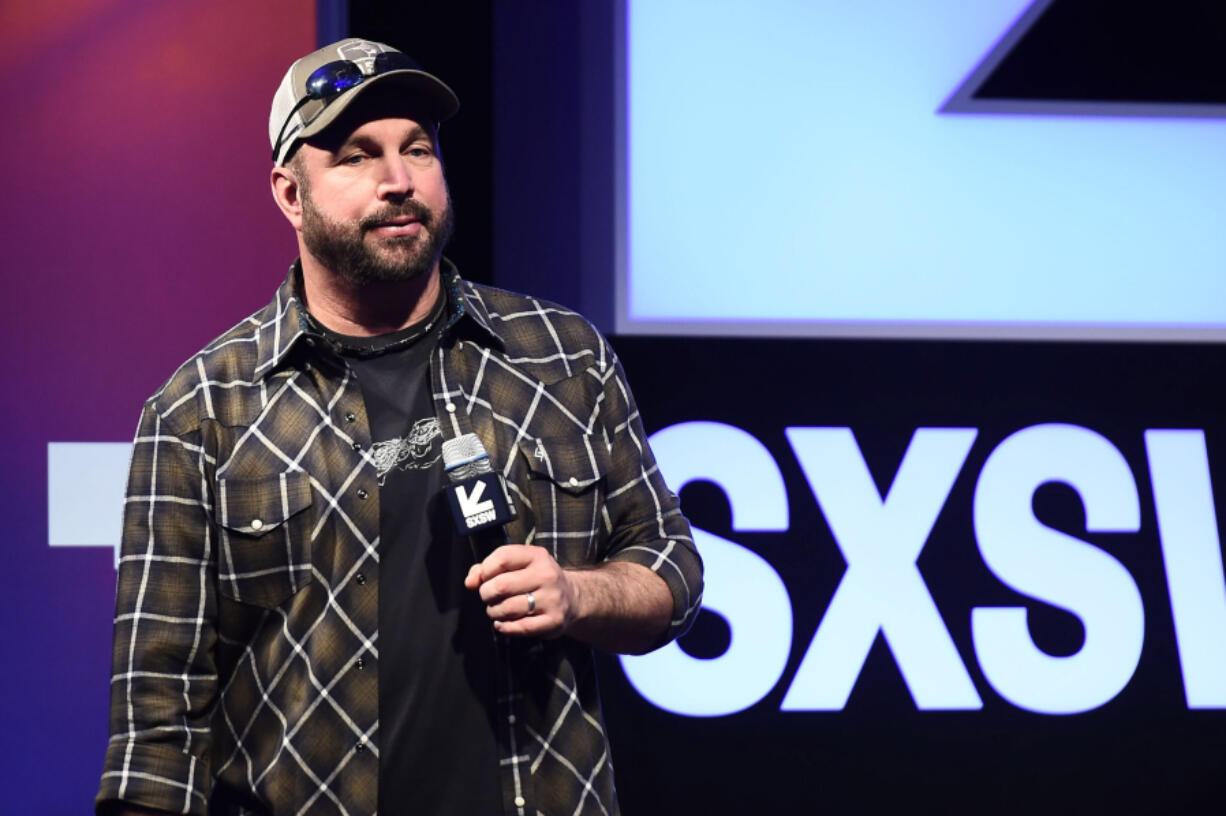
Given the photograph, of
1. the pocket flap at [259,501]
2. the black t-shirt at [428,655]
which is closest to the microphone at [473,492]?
the black t-shirt at [428,655]

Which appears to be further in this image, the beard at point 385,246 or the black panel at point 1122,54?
the black panel at point 1122,54

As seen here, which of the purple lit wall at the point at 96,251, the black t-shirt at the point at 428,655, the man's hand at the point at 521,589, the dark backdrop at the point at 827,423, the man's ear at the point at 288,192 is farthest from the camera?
the dark backdrop at the point at 827,423

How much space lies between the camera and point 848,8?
304 cm

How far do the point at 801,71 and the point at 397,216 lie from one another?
1.63 m

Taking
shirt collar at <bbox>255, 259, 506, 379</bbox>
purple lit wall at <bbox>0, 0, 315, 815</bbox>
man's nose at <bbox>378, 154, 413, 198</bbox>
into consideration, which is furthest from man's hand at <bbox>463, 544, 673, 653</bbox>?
purple lit wall at <bbox>0, 0, 315, 815</bbox>

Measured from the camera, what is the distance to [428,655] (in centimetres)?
151

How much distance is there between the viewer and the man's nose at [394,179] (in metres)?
1.60

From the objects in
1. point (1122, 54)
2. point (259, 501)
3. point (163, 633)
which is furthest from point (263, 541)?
point (1122, 54)

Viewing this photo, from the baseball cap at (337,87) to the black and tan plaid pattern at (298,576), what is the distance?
0.75ft

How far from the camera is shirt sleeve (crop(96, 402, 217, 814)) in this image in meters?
1.51

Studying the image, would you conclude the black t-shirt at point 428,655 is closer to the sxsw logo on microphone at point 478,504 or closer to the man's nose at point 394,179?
the sxsw logo on microphone at point 478,504

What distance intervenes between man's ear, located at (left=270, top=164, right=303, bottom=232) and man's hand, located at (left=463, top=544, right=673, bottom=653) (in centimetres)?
57

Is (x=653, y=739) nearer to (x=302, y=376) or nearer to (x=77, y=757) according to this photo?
(x=77, y=757)

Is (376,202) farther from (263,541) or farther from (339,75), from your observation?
(263,541)
